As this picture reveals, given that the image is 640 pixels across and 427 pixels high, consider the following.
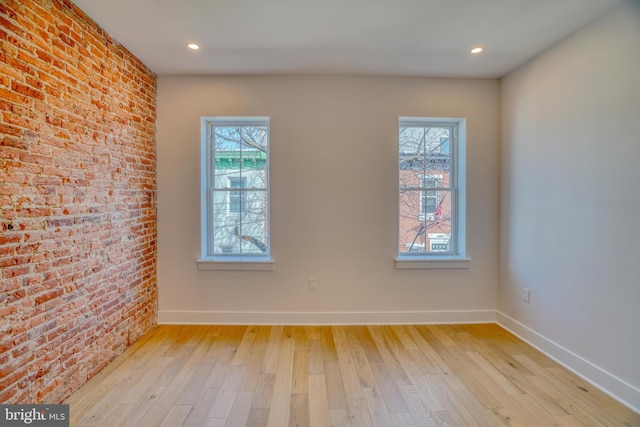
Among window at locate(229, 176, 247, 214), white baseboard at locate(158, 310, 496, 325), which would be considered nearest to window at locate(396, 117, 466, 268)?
white baseboard at locate(158, 310, 496, 325)

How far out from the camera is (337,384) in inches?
79.0

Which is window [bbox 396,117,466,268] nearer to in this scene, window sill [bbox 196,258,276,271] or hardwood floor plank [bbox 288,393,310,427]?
window sill [bbox 196,258,276,271]

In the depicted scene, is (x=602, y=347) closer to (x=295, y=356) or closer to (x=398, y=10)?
(x=295, y=356)

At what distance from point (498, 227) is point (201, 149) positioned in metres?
3.33

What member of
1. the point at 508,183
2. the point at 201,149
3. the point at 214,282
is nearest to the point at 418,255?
the point at 508,183

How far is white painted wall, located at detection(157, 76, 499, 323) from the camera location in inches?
117

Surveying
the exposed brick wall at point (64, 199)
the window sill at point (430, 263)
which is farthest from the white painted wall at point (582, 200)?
the exposed brick wall at point (64, 199)

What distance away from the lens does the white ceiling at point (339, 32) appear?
6.29 feet

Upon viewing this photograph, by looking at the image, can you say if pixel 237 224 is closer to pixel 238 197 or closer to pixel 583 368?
pixel 238 197

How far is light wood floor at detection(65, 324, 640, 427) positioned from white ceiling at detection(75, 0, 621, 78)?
2632 millimetres

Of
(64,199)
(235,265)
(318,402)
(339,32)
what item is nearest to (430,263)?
(318,402)

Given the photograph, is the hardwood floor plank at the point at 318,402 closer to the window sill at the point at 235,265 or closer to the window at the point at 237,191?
the window sill at the point at 235,265

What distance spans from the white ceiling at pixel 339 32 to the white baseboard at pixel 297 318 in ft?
8.30
